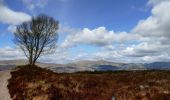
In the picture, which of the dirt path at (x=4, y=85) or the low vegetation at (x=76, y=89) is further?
the dirt path at (x=4, y=85)

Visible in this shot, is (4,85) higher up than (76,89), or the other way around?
(4,85)

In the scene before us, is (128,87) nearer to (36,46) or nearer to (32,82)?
(32,82)

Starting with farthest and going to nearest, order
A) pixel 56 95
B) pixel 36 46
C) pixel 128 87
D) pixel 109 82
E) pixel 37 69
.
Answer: pixel 36 46
pixel 37 69
pixel 109 82
pixel 128 87
pixel 56 95

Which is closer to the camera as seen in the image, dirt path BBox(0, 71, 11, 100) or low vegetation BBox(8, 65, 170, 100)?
low vegetation BBox(8, 65, 170, 100)

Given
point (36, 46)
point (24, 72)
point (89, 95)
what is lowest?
point (89, 95)

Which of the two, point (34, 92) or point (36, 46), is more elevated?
point (36, 46)

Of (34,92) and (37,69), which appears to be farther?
(37,69)

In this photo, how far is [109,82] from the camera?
25578 millimetres

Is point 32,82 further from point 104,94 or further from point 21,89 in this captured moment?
point 104,94

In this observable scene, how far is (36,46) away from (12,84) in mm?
53701

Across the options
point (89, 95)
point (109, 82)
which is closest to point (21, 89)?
point (89, 95)

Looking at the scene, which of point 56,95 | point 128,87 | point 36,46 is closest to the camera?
point 56,95

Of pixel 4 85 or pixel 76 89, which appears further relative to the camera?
pixel 4 85

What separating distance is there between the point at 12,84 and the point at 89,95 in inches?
266
